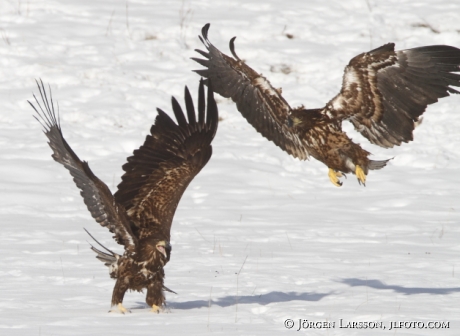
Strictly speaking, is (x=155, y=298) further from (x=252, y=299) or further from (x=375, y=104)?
(x=375, y=104)

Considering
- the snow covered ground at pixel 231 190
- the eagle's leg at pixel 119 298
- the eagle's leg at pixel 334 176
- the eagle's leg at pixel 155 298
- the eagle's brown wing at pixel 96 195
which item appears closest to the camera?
the eagle's brown wing at pixel 96 195

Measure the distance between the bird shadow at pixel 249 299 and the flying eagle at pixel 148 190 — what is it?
342mm

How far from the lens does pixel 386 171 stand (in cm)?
1316

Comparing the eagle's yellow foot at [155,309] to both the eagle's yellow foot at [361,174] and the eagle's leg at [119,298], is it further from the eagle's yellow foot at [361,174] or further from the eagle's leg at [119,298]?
the eagle's yellow foot at [361,174]

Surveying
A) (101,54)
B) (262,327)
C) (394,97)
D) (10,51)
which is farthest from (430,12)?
(262,327)

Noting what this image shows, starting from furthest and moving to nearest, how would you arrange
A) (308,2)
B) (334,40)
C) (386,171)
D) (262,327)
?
(308,2) < (334,40) < (386,171) < (262,327)

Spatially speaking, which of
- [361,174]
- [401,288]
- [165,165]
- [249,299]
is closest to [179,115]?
[165,165]

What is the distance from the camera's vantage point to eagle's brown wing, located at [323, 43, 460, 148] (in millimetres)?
7520

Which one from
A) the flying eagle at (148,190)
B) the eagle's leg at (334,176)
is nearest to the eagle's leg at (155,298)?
the flying eagle at (148,190)

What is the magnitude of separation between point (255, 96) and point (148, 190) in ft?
6.32

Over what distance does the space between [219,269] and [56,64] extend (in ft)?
27.2

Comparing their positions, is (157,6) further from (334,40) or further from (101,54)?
(334,40)

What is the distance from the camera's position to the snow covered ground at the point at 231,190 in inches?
259

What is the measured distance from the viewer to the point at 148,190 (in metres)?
6.74
